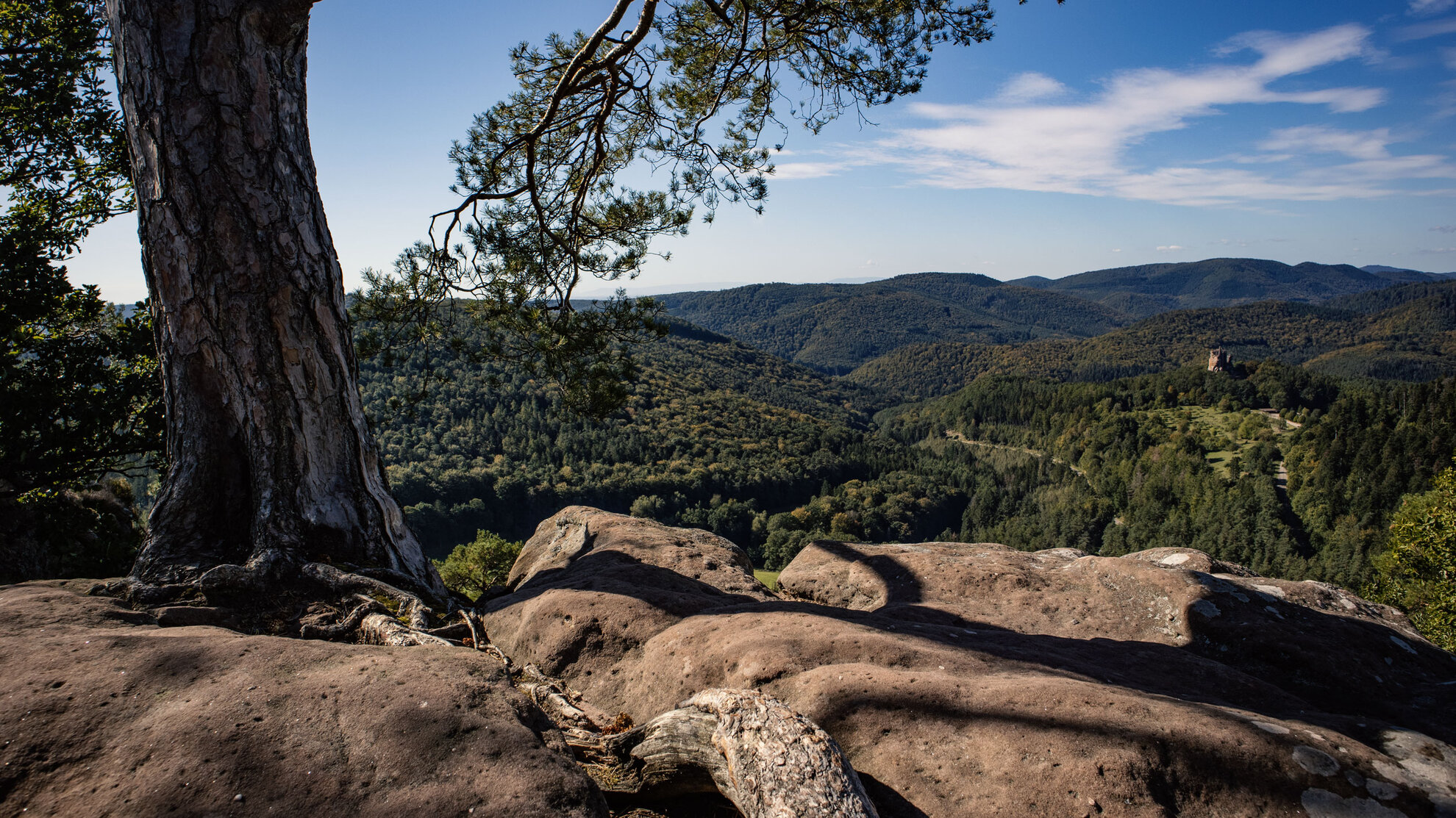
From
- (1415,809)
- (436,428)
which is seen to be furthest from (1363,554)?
(436,428)

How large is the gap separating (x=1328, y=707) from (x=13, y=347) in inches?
461

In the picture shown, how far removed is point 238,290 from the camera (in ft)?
13.6

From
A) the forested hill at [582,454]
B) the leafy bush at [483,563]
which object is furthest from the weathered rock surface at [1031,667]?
the forested hill at [582,454]

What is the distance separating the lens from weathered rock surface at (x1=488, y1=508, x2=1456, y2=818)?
9.09ft

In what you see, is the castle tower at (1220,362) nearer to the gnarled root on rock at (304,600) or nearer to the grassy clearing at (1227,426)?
the grassy clearing at (1227,426)

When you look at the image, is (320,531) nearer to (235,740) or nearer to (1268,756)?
(235,740)

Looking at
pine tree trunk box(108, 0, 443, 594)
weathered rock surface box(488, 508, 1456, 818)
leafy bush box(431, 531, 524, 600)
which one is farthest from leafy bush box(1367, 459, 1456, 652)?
leafy bush box(431, 531, 524, 600)

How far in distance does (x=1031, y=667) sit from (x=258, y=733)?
160 inches

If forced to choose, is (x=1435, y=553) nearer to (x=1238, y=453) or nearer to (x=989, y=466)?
(x=1238, y=453)

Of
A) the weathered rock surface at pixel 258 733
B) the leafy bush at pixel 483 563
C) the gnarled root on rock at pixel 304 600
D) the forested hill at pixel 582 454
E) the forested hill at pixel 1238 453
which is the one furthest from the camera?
the forested hill at pixel 1238 453

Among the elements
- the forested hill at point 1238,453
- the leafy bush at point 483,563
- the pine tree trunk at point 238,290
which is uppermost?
the pine tree trunk at point 238,290

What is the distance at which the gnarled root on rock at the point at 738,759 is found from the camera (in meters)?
2.29

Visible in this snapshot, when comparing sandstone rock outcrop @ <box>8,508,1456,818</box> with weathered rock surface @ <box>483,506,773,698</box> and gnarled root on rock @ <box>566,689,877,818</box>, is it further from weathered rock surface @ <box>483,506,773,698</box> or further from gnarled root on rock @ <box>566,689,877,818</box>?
gnarled root on rock @ <box>566,689,877,818</box>

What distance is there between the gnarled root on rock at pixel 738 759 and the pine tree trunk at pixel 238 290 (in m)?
2.79
